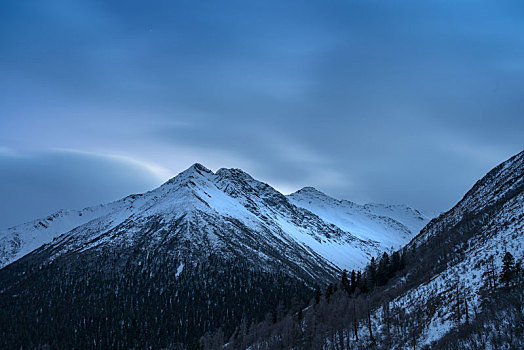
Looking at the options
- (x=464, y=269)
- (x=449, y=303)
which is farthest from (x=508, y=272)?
(x=464, y=269)

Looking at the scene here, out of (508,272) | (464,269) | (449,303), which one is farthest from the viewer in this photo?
(464,269)

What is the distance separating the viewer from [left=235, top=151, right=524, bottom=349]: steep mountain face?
193ft

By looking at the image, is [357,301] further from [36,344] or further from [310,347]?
[36,344]

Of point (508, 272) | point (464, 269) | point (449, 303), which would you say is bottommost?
point (449, 303)

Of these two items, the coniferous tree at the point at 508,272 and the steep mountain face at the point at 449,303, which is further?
the coniferous tree at the point at 508,272

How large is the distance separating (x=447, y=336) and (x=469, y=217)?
305ft

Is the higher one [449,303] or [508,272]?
[508,272]

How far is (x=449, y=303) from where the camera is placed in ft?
235

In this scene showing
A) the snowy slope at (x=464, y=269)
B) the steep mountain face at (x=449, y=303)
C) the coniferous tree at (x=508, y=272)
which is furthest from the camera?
the snowy slope at (x=464, y=269)

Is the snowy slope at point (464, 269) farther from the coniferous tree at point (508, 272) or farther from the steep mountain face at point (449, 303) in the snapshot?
the coniferous tree at point (508, 272)

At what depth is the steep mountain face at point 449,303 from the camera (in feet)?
193

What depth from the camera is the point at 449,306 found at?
2778 inches

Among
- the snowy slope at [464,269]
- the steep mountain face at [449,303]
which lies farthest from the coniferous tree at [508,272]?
the snowy slope at [464,269]

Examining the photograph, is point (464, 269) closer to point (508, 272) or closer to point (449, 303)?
point (449, 303)
